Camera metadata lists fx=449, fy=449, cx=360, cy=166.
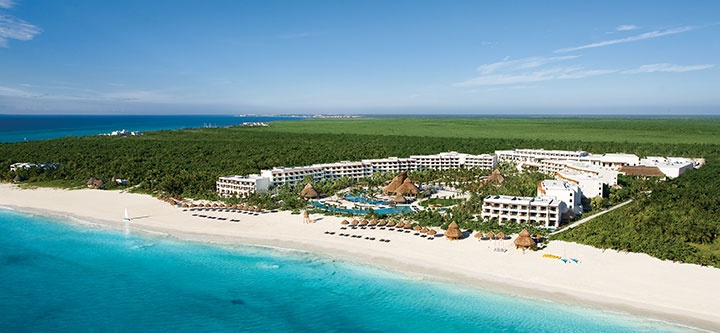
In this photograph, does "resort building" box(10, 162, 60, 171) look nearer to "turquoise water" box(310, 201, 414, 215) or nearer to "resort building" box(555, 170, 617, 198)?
"turquoise water" box(310, 201, 414, 215)

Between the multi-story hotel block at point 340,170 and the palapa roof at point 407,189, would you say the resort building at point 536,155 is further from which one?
the palapa roof at point 407,189

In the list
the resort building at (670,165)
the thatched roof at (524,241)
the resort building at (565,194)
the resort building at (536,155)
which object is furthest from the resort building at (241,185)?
the resort building at (670,165)

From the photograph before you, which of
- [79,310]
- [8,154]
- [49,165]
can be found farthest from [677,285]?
[8,154]

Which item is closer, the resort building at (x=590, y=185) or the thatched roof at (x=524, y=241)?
the thatched roof at (x=524, y=241)

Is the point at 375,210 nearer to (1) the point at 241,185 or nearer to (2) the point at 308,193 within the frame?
(2) the point at 308,193

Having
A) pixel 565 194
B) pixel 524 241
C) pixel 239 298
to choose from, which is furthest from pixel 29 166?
pixel 565 194

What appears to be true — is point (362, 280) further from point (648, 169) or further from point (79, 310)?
point (648, 169)
